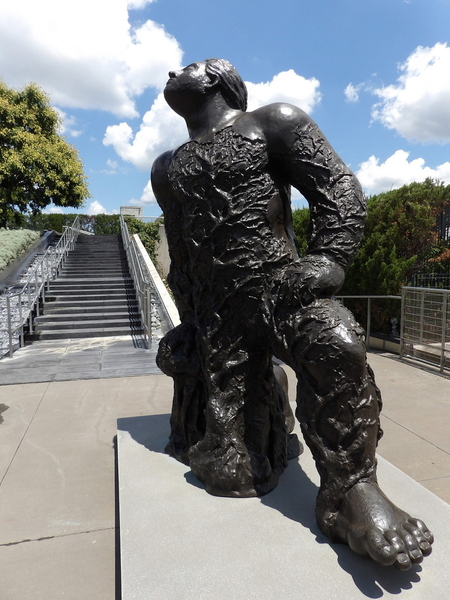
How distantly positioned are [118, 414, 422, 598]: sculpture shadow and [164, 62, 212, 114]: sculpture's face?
218 centimetres

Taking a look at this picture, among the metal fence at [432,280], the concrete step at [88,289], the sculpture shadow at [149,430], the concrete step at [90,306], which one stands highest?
the metal fence at [432,280]

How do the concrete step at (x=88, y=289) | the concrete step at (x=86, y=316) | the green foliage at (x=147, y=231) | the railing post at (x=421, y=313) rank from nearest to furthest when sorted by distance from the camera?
the railing post at (x=421, y=313) → the concrete step at (x=86, y=316) → the concrete step at (x=88, y=289) → the green foliage at (x=147, y=231)

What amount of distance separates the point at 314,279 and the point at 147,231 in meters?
18.6

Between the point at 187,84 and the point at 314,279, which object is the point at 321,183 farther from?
the point at 187,84

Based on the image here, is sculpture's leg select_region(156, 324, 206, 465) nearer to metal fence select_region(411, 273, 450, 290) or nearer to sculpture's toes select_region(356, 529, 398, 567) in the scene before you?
sculpture's toes select_region(356, 529, 398, 567)

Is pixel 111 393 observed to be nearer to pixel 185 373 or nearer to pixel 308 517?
pixel 185 373

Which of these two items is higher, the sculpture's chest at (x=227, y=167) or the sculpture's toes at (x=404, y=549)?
the sculpture's chest at (x=227, y=167)

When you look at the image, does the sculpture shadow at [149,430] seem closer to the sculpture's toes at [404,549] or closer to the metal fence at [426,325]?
the sculpture's toes at [404,549]

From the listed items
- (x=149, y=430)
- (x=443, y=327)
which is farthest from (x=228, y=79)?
(x=443, y=327)

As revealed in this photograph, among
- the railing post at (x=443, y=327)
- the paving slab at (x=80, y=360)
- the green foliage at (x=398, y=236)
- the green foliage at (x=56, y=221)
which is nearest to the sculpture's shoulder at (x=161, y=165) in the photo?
the paving slab at (x=80, y=360)

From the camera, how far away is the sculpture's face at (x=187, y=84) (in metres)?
2.35

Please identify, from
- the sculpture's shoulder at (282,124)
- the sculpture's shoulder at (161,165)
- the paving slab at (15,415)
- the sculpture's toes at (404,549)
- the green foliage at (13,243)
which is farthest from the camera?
the green foliage at (13,243)

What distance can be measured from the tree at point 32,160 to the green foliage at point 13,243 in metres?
2.24

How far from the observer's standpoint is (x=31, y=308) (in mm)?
8727
